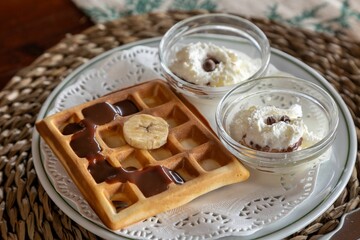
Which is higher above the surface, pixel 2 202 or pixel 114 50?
pixel 114 50

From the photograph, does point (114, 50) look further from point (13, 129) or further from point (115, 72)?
point (13, 129)

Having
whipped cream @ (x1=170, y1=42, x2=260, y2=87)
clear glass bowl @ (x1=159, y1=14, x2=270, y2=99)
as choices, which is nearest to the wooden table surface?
clear glass bowl @ (x1=159, y1=14, x2=270, y2=99)

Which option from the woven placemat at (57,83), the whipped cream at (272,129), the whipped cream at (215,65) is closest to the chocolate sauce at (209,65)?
the whipped cream at (215,65)

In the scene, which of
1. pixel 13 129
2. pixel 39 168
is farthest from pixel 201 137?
pixel 13 129

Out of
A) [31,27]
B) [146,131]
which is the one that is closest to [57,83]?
[146,131]

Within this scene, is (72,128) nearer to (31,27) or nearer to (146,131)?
(146,131)

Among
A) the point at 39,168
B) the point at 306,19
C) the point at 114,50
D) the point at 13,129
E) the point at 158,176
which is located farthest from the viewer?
the point at 306,19

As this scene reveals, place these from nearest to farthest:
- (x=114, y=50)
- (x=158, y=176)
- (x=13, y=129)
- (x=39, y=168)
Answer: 1. (x=158, y=176)
2. (x=39, y=168)
3. (x=13, y=129)
4. (x=114, y=50)
